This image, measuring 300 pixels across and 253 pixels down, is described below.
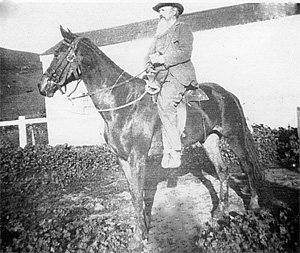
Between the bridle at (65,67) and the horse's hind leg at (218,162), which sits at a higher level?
the bridle at (65,67)

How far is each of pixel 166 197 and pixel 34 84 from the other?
163 centimetres

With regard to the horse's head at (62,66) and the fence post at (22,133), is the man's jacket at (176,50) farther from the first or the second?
the fence post at (22,133)

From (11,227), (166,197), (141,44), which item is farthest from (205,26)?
(11,227)

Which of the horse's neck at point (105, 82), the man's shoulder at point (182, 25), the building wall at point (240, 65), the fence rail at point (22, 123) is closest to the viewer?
the horse's neck at point (105, 82)

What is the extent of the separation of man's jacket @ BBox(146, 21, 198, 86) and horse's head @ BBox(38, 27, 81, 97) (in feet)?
2.43

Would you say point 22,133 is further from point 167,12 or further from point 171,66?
point 167,12

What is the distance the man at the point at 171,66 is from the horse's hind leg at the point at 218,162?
0.50 meters

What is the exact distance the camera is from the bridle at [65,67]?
7.19 ft

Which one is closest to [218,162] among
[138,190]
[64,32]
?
[138,190]

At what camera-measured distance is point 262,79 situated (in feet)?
9.03

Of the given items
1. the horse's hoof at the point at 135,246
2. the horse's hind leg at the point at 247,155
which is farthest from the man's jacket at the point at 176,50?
the horse's hoof at the point at 135,246

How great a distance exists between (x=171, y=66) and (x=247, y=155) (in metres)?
1.21

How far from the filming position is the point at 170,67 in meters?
2.42

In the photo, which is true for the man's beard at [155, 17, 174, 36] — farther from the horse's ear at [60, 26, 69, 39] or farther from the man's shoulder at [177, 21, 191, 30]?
the horse's ear at [60, 26, 69, 39]
